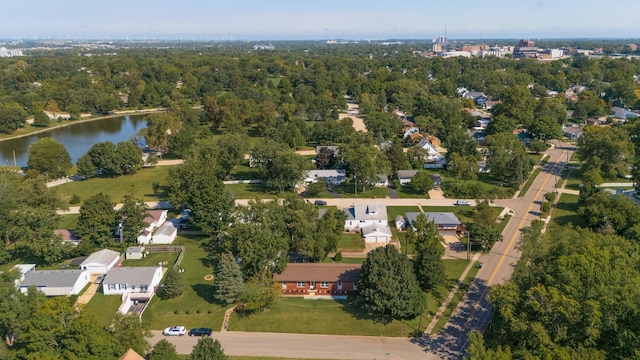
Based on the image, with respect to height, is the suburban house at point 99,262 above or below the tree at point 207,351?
below

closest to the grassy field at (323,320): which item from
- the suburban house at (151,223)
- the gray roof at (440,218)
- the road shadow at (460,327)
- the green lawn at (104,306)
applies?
the road shadow at (460,327)

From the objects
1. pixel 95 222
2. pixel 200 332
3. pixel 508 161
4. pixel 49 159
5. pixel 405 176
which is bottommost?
pixel 200 332

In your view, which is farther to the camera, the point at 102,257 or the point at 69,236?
the point at 69,236

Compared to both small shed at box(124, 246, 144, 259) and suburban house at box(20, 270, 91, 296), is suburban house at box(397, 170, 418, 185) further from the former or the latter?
suburban house at box(20, 270, 91, 296)

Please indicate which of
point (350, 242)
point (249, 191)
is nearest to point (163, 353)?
point (350, 242)

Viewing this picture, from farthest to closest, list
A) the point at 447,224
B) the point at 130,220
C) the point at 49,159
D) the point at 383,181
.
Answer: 1. the point at 49,159
2. the point at 383,181
3. the point at 447,224
4. the point at 130,220

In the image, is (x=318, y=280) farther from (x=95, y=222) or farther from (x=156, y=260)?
(x=95, y=222)

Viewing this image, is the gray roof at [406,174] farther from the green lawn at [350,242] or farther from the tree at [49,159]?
the tree at [49,159]
